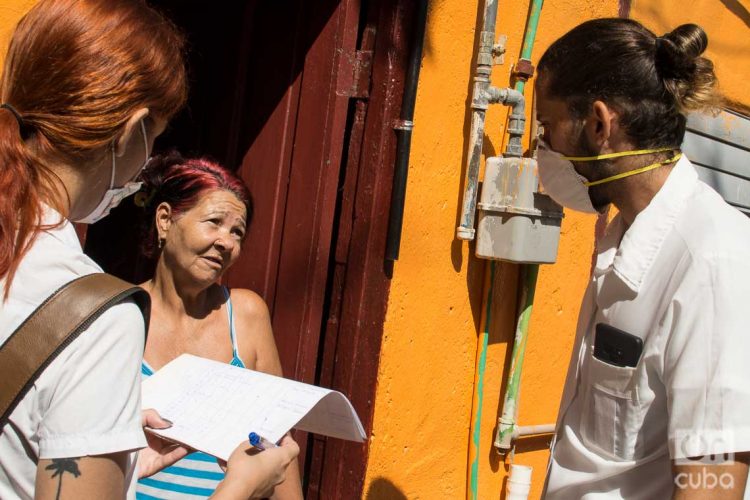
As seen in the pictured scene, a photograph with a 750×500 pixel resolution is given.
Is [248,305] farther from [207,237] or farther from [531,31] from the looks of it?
[531,31]

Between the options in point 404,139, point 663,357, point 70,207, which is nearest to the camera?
point 70,207

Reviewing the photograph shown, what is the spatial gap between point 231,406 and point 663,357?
933 mm

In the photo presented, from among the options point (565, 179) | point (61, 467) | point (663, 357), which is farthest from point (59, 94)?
point (565, 179)

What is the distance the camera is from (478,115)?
10.6 ft

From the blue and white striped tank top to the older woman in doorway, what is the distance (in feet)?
0.86

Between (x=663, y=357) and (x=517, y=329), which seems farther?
(x=517, y=329)

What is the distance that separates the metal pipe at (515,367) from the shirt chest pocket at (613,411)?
1.65 meters

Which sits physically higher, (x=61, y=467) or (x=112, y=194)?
(x=112, y=194)

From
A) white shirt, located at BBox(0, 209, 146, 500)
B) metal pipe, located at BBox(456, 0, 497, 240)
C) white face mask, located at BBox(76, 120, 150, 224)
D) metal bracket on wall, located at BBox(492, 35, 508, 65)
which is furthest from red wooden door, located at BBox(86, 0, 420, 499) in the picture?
white shirt, located at BBox(0, 209, 146, 500)

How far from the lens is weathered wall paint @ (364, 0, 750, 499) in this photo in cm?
311

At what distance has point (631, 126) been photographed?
1.88 m

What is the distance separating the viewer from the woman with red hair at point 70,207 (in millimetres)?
1112

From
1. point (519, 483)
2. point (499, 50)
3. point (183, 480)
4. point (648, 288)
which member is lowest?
point (519, 483)

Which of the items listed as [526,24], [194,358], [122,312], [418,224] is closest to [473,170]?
[418,224]
